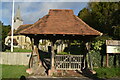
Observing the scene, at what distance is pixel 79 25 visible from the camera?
1212 centimetres

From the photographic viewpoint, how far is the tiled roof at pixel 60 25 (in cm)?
1111

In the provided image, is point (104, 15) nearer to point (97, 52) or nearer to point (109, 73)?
point (97, 52)

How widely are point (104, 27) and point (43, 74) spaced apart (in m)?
19.2

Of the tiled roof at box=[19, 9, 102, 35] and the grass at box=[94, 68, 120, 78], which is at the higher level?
A: the tiled roof at box=[19, 9, 102, 35]

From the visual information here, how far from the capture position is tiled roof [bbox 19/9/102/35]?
11109mm

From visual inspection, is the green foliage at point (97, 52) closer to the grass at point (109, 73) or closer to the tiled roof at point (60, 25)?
the grass at point (109, 73)

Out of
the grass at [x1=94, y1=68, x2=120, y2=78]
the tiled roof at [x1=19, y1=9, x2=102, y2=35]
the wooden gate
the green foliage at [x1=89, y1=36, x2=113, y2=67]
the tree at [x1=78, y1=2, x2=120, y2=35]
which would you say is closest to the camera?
the grass at [x1=94, y1=68, x2=120, y2=78]

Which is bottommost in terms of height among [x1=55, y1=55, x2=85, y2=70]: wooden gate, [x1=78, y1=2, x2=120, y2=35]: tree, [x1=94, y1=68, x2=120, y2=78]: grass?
[x1=94, y1=68, x2=120, y2=78]: grass

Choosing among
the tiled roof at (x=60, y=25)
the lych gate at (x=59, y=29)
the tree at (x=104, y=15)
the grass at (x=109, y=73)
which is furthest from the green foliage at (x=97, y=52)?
the tree at (x=104, y=15)

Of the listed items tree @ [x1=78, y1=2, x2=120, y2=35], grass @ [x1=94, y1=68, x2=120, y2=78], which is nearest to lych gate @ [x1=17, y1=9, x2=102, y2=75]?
grass @ [x1=94, y1=68, x2=120, y2=78]

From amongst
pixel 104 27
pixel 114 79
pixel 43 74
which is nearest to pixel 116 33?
pixel 104 27

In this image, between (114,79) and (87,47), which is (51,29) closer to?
(87,47)

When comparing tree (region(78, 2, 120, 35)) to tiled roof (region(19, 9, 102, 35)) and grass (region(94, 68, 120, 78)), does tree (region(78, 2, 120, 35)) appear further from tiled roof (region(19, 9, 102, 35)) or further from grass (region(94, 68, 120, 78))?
grass (region(94, 68, 120, 78))

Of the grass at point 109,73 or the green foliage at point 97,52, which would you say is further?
the green foliage at point 97,52
